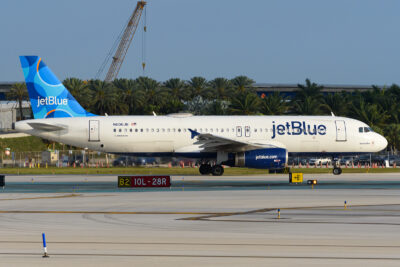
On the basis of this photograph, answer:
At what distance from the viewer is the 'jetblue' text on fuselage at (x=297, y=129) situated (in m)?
53.1

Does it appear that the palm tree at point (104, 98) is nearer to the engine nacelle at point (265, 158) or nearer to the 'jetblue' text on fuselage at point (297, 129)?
the 'jetblue' text on fuselage at point (297, 129)

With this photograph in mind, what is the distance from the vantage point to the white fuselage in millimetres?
52250

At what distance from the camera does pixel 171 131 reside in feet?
172

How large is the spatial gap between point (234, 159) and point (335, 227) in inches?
1185

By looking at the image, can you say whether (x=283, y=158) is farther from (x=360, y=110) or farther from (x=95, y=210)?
(x=360, y=110)

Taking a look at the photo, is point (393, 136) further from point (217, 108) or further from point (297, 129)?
point (297, 129)

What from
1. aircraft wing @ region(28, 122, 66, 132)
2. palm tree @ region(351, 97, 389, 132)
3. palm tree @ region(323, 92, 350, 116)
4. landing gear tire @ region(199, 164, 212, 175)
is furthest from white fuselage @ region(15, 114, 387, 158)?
palm tree @ region(323, 92, 350, 116)

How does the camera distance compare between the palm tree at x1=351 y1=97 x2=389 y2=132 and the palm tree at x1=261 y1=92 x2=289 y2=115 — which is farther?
the palm tree at x1=261 y1=92 x2=289 y2=115

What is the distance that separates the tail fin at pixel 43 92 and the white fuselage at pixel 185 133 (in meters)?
0.95

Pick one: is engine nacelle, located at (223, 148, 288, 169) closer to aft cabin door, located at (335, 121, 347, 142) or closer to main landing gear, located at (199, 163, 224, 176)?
main landing gear, located at (199, 163, 224, 176)

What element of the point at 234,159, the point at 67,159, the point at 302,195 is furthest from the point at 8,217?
the point at 67,159

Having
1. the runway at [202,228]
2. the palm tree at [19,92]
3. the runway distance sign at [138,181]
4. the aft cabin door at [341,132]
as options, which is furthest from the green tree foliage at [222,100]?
the runway at [202,228]

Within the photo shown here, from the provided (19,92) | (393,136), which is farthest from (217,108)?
(19,92)

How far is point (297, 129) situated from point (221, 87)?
84.6 m
